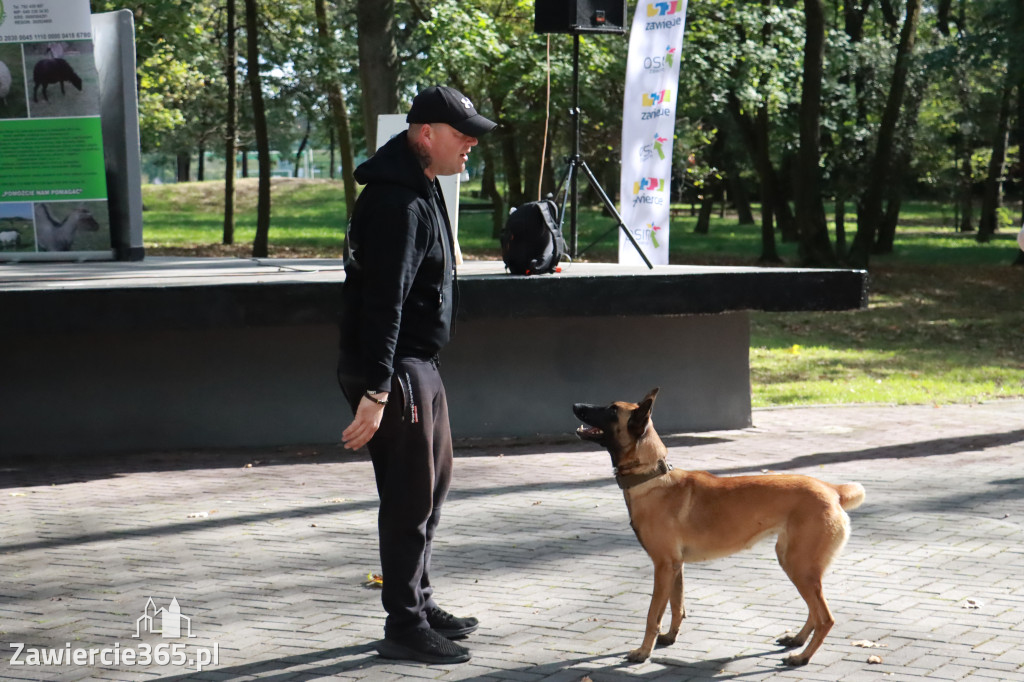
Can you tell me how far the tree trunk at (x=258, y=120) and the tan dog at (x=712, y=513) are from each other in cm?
2147

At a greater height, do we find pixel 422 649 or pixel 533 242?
pixel 533 242

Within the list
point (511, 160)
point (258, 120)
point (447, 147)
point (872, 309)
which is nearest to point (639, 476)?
point (447, 147)

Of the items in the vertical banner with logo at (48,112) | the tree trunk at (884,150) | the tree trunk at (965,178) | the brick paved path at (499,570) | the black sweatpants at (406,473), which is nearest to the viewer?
the black sweatpants at (406,473)

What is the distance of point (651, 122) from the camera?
453 inches

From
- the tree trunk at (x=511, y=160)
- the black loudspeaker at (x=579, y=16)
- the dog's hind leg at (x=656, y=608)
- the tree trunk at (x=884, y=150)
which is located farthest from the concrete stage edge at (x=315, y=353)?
the tree trunk at (x=511, y=160)

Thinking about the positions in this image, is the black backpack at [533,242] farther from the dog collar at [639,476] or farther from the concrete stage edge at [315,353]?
the dog collar at [639,476]

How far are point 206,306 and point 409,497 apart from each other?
4536 millimetres

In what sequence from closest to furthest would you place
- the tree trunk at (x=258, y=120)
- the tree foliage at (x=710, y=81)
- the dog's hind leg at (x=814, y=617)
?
the dog's hind leg at (x=814, y=617), the tree foliage at (x=710, y=81), the tree trunk at (x=258, y=120)

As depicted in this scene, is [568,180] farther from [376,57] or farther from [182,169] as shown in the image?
[182,169]

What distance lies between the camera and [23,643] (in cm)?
480

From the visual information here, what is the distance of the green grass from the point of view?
45.0 feet

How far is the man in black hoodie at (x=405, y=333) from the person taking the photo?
13.8 feet

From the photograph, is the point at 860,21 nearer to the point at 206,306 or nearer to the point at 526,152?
the point at 526,152

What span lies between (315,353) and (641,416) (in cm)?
554
